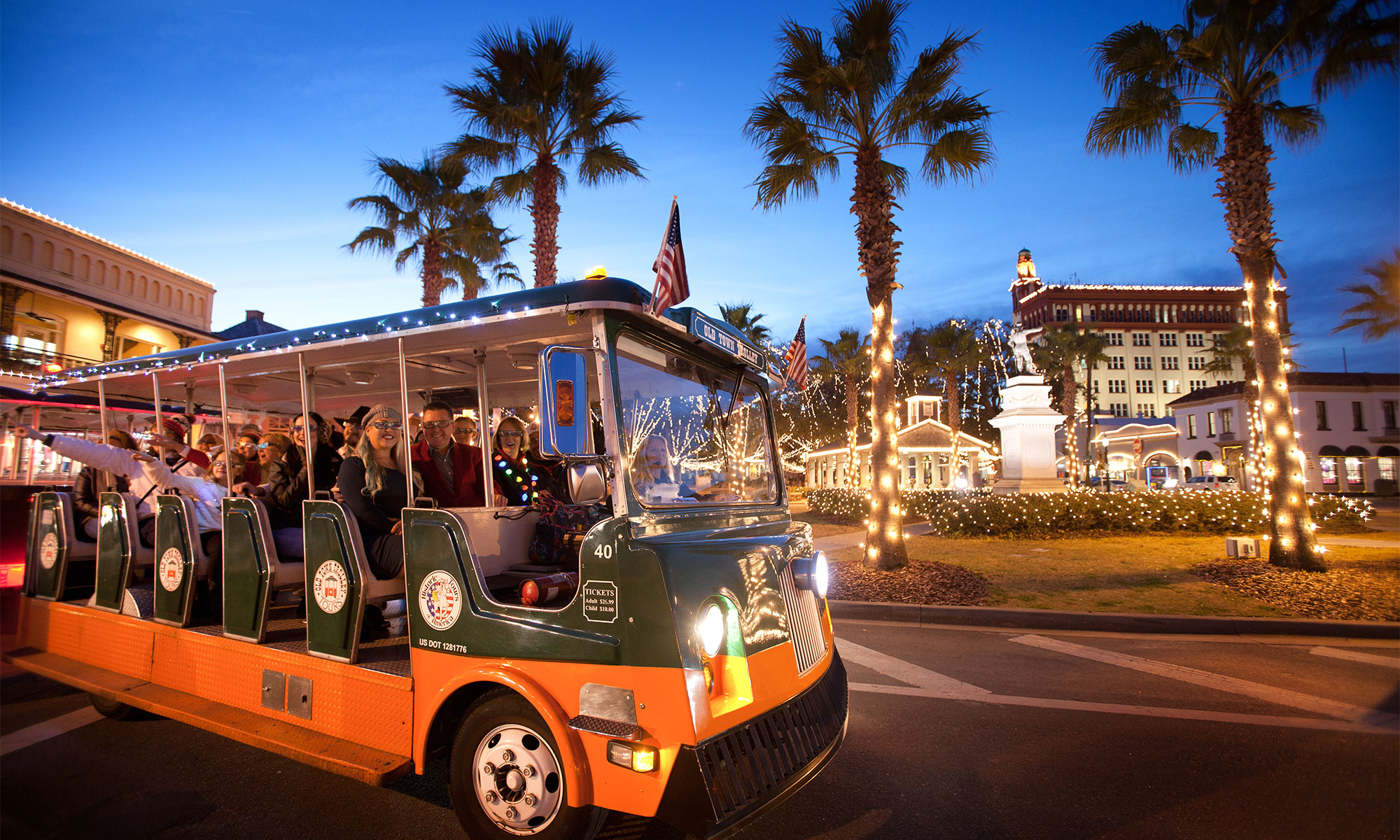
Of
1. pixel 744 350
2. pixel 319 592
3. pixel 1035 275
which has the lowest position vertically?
pixel 319 592

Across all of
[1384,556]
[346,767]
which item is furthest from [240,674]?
[1384,556]

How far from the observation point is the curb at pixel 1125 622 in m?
6.98

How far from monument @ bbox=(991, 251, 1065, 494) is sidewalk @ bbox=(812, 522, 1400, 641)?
10966 mm

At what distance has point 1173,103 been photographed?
10.8 m

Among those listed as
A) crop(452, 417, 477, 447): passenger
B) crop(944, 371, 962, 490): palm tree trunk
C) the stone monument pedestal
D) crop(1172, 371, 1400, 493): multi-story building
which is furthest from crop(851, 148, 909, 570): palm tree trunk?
crop(1172, 371, 1400, 493): multi-story building

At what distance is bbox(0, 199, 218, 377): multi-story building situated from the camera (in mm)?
17938

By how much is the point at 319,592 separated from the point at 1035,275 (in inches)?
3954

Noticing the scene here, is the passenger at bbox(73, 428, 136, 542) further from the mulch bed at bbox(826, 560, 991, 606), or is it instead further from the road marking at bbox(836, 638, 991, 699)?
the mulch bed at bbox(826, 560, 991, 606)

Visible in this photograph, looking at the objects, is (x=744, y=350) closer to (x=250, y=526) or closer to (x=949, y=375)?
(x=250, y=526)

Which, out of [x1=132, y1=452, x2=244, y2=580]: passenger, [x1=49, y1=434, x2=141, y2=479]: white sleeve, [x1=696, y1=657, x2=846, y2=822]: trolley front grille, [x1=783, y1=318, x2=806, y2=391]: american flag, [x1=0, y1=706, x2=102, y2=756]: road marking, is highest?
[x1=783, y1=318, x2=806, y2=391]: american flag

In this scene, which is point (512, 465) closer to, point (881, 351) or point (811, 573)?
point (811, 573)

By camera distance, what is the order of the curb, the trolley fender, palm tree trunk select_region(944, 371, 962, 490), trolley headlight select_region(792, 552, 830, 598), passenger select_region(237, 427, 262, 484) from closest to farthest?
the trolley fender
trolley headlight select_region(792, 552, 830, 598)
passenger select_region(237, 427, 262, 484)
the curb
palm tree trunk select_region(944, 371, 962, 490)

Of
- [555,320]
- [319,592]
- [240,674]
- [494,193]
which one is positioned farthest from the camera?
[494,193]

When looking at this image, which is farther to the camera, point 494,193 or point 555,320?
point 494,193
